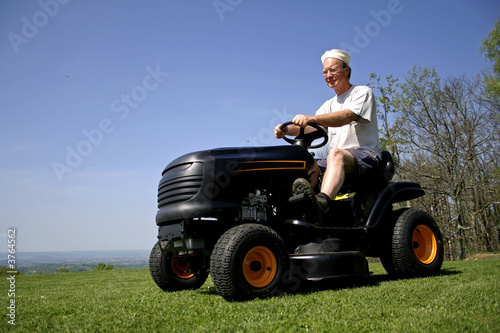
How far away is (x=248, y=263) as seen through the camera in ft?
10.5

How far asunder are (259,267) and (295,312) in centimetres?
70

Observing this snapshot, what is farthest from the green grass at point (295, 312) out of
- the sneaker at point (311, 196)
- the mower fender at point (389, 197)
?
the mower fender at point (389, 197)

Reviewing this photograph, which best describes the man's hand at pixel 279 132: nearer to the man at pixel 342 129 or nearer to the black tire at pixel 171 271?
the man at pixel 342 129

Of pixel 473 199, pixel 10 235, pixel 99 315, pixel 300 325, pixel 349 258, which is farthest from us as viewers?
pixel 473 199

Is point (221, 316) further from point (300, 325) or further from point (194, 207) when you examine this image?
point (194, 207)

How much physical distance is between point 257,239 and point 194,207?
554 millimetres

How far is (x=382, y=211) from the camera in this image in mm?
4266

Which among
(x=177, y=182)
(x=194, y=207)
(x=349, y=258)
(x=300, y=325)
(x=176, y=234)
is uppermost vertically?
(x=177, y=182)

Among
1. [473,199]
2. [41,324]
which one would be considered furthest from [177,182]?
[473,199]

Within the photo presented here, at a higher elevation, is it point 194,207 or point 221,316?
point 194,207

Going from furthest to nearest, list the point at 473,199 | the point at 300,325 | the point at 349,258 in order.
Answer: the point at 473,199
the point at 349,258
the point at 300,325

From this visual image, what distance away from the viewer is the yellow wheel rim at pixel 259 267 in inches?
125

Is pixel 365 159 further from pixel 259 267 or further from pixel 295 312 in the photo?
pixel 295 312

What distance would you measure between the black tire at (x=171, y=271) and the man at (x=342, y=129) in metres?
1.44
